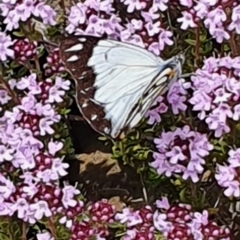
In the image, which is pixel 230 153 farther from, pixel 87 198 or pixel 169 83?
pixel 87 198

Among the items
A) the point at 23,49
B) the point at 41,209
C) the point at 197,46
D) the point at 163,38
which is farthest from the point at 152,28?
the point at 41,209

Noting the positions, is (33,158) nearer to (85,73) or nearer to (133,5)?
(85,73)

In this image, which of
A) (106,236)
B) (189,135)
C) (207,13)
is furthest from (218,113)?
(106,236)

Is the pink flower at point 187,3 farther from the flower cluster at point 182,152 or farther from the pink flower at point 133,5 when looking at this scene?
the flower cluster at point 182,152

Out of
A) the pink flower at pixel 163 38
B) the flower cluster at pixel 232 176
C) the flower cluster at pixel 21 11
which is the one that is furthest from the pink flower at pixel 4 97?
the flower cluster at pixel 232 176

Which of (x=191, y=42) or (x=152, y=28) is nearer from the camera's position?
(x=152, y=28)

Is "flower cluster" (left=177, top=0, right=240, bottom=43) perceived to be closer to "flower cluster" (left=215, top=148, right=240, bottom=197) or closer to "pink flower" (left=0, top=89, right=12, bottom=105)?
"flower cluster" (left=215, top=148, right=240, bottom=197)

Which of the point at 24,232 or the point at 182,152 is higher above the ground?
the point at 182,152
